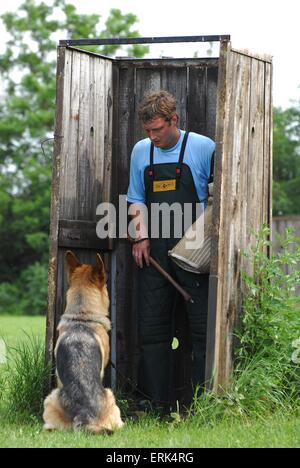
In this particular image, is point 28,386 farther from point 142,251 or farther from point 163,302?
point 142,251

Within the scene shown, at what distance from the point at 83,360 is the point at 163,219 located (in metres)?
1.41

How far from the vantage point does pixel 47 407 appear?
6.49 metres

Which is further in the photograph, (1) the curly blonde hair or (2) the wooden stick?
(2) the wooden stick

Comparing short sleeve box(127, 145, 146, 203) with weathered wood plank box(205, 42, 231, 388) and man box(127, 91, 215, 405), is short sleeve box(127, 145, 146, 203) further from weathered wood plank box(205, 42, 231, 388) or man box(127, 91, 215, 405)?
weathered wood plank box(205, 42, 231, 388)

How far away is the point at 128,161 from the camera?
810cm

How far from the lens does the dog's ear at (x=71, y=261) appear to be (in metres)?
6.84

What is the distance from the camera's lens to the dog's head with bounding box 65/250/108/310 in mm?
6816

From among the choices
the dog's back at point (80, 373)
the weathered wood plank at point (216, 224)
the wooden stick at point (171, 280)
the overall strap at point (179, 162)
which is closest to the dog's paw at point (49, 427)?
the dog's back at point (80, 373)

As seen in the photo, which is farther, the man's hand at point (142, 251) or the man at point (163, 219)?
the man's hand at point (142, 251)

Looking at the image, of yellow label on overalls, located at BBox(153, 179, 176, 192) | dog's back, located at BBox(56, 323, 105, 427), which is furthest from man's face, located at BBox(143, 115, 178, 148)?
dog's back, located at BBox(56, 323, 105, 427)

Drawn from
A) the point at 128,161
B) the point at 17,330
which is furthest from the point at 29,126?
the point at 128,161

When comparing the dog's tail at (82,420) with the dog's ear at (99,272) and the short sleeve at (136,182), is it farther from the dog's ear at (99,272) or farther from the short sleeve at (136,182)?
the short sleeve at (136,182)

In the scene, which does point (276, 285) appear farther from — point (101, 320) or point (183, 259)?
point (101, 320)
